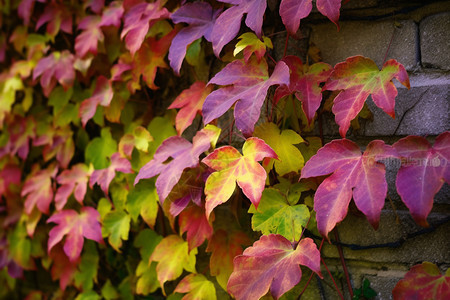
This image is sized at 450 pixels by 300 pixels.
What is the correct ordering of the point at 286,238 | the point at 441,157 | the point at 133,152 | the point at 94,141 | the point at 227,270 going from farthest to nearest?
the point at 94,141, the point at 133,152, the point at 227,270, the point at 286,238, the point at 441,157

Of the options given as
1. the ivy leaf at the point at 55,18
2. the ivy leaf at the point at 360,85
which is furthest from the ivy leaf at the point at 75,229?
the ivy leaf at the point at 360,85

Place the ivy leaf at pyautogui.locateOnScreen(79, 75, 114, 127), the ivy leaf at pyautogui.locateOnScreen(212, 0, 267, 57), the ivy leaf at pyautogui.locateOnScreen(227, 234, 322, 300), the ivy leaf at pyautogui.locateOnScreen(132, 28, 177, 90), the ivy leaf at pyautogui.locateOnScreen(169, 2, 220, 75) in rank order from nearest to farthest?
the ivy leaf at pyautogui.locateOnScreen(227, 234, 322, 300)
the ivy leaf at pyautogui.locateOnScreen(212, 0, 267, 57)
the ivy leaf at pyautogui.locateOnScreen(169, 2, 220, 75)
the ivy leaf at pyautogui.locateOnScreen(132, 28, 177, 90)
the ivy leaf at pyautogui.locateOnScreen(79, 75, 114, 127)

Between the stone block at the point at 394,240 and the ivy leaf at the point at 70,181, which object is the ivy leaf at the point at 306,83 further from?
the ivy leaf at the point at 70,181

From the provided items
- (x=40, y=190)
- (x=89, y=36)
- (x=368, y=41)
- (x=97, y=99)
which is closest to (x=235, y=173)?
(x=368, y=41)

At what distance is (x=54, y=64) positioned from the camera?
1571mm

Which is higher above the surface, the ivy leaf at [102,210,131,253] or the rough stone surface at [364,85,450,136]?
the rough stone surface at [364,85,450,136]

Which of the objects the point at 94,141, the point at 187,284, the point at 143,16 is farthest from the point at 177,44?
the point at 187,284

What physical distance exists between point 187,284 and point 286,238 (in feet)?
1.36

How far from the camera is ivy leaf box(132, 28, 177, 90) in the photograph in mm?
1317

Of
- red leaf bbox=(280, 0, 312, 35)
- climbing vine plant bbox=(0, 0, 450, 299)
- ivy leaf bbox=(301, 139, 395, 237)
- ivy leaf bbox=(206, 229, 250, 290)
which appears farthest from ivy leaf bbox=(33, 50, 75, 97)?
ivy leaf bbox=(301, 139, 395, 237)

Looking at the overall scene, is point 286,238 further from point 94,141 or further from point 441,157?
point 94,141

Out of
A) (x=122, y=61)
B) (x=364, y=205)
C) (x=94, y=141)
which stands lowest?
(x=94, y=141)

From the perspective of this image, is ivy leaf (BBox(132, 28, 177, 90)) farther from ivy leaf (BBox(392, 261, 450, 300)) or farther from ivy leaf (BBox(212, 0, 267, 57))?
ivy leaf (BBox(392, 261, 450, 300))

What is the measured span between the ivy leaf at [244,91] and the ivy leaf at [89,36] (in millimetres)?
647
